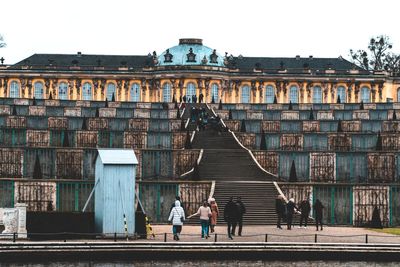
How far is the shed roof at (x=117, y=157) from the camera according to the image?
3675 cm

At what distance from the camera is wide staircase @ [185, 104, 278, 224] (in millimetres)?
43406

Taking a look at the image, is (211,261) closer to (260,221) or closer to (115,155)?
(115,155)

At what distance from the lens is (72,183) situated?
4312cm

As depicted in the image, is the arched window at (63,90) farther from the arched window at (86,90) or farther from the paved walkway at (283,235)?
the paved walkway at (283,235)

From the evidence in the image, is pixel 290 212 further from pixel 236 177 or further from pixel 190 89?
pixel 190 89

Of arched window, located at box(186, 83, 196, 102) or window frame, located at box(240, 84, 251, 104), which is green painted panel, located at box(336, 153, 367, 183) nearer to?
arched window, located at box(186, 83, 196, 102)

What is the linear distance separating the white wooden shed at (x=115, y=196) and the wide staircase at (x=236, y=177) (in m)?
6.48

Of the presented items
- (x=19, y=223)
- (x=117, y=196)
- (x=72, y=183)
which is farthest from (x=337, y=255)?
(x=72, y=183)

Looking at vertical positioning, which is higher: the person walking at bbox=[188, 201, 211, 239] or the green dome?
the green dome

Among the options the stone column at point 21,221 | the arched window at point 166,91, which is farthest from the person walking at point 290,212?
the arched window at point 166,91

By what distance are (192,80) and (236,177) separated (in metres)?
74.4

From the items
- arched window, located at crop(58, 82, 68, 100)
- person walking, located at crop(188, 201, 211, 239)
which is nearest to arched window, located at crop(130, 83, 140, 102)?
arched window, located at crop(58, 82, 68, 100)

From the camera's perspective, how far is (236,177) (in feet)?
160

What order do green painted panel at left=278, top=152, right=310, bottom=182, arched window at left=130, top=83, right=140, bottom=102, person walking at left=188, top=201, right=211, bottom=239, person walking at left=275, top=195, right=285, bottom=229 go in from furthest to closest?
arched window at left=130, top=83, right=140, bottom=102
green painted panel at left=278, top=152, right=310, bottom=182
person walking at left=275, top=195, right=285, bottom=229
person walking at left=188, top=201, right=211, bottom=239
